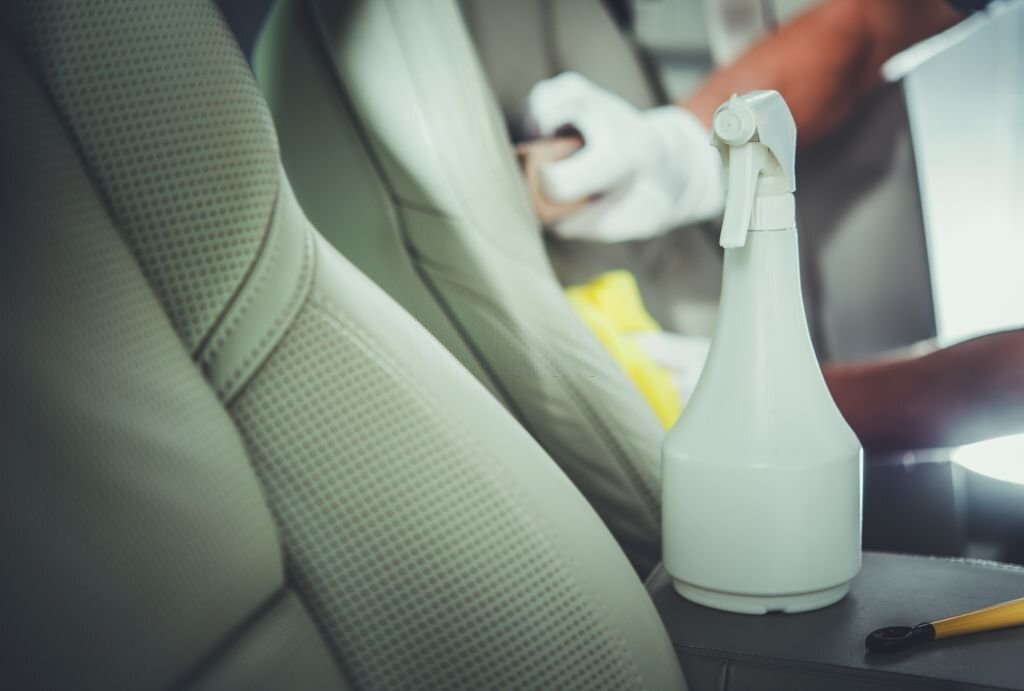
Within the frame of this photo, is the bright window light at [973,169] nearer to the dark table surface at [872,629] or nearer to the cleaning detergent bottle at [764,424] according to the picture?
the dark table surface at [872,629]

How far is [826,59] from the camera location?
1.28 m

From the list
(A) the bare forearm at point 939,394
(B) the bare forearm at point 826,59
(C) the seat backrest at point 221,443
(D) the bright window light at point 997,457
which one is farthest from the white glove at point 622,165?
(C) the seat backrest at point 221,443

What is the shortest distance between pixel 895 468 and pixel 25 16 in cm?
88

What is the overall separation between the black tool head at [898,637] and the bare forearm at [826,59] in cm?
90

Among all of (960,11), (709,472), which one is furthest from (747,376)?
(960,11)

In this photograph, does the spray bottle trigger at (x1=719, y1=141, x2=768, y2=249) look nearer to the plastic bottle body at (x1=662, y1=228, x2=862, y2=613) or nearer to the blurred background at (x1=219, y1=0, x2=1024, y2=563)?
the plastic bottle body at (x1=662, y1=228, x2=862, y2=613)

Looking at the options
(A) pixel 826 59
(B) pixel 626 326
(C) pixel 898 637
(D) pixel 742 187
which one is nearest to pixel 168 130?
(D) pixel 742 187

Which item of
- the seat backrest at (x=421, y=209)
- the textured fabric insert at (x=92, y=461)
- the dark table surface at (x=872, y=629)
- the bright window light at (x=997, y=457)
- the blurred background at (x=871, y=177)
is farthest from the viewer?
the blurred background at (x=871, y=177)

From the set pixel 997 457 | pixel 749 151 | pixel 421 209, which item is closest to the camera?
pixel 749 151

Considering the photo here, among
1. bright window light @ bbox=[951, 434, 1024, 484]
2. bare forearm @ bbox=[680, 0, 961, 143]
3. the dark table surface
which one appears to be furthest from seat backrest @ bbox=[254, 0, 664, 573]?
bare forearm @ bbox=[680, 0, 961, 143]

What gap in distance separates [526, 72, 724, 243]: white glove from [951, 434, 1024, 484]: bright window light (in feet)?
1.45

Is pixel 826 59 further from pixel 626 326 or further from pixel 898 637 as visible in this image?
pixel 898 637

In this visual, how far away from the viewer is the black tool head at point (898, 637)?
1.66ft

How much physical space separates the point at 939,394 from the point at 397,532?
0.66 metres
